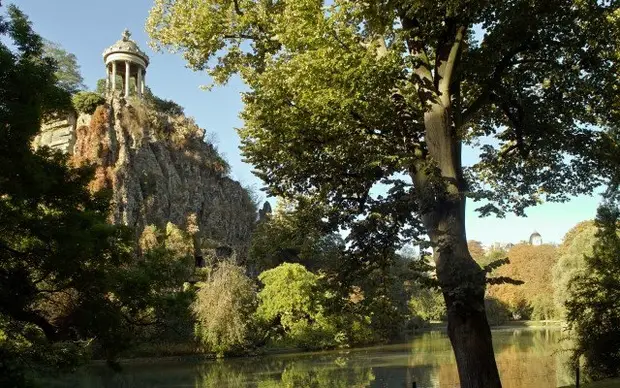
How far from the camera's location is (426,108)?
358 inches

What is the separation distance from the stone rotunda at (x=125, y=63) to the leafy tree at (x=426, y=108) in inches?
1519

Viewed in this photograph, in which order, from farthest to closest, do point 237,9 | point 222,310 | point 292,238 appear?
point 222,310
point 237,9
point 292,238

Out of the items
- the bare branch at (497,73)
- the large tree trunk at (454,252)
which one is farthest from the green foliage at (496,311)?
the large tree trunk at (454,252)

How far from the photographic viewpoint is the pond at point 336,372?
18.7 metres

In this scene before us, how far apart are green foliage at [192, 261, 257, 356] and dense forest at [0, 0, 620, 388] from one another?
16789 millimetres

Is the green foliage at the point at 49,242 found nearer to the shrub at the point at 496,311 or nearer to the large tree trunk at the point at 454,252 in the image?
the large tree trunk at the point at 454,252

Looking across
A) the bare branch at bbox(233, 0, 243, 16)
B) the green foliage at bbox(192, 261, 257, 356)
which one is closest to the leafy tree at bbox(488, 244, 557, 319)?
the green foliage at bbox(192, 261, 257, 356)

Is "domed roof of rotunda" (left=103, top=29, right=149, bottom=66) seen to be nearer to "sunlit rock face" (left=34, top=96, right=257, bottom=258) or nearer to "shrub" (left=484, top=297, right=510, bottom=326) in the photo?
"sunlit rock face" (left=34, top=96, right=257, bottom=258)

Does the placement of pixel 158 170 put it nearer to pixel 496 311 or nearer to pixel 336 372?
pixel 336 372

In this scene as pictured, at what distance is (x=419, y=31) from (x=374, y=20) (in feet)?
3.10

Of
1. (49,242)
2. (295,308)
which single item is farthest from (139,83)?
(49,242)

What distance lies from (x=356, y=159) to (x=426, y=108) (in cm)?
163

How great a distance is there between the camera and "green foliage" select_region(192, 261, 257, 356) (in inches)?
1147

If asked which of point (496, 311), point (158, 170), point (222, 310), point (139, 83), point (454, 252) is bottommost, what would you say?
point (496, 311)
